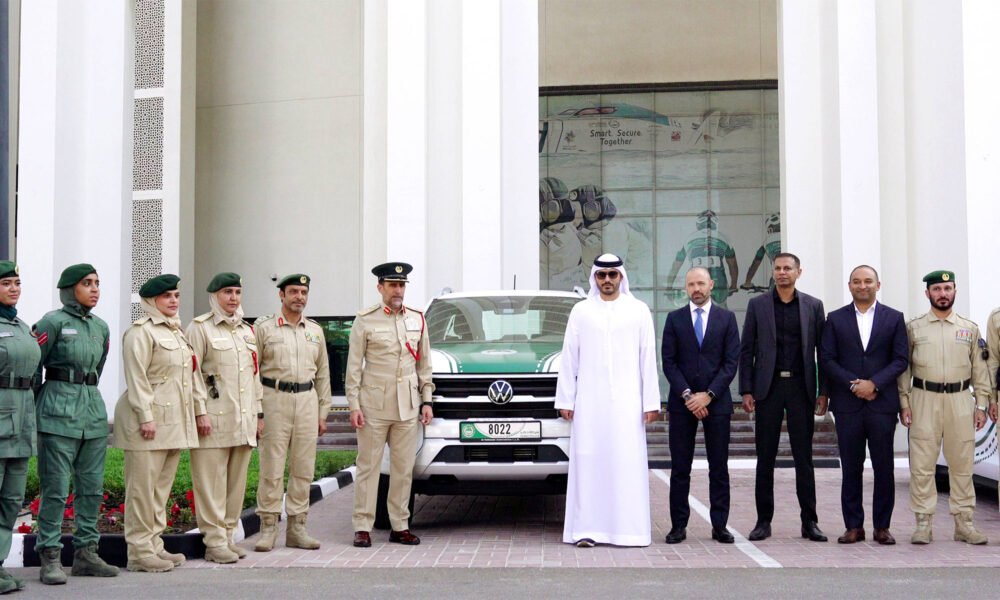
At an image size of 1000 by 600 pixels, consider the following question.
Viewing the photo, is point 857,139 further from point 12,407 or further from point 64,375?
point 12,407

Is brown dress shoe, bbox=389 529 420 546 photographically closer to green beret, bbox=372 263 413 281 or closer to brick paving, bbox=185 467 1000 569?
brick paving, bbox=185 467 1000 569

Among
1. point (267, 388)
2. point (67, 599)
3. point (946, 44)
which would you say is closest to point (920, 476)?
point (267, 388)

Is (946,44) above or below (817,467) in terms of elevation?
above

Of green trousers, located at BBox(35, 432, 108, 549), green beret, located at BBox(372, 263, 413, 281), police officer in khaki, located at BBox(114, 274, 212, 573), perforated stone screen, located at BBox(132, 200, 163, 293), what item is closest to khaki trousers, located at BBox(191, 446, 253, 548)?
police officer in khaki, located at BBox(114, 274, 212, 573)

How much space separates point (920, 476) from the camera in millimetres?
7676

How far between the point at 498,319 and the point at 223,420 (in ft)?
9.80

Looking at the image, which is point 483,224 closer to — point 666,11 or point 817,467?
point 817,467

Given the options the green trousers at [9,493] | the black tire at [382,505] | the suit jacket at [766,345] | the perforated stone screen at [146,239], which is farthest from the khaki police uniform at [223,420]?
the perforated stone screen at [146,239]

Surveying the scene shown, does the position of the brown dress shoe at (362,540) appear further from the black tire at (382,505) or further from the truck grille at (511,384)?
the truck grille at (511,384)

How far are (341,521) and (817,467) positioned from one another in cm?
772

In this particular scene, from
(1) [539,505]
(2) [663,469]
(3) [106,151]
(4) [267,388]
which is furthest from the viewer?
(3) [106,151]

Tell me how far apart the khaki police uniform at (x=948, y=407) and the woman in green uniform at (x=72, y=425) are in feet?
18.7

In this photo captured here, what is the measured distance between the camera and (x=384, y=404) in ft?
25.5

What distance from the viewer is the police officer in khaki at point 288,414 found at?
7.52 metres
